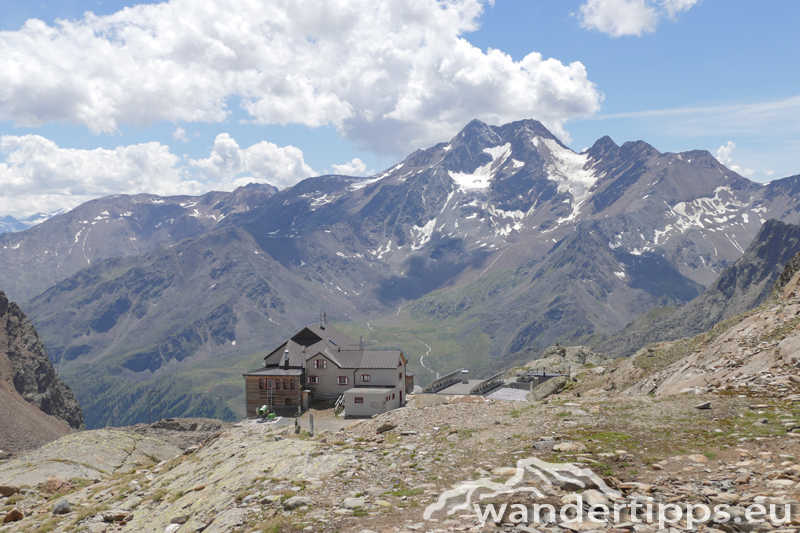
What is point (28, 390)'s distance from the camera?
→ 153m

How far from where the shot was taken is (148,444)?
192 feet

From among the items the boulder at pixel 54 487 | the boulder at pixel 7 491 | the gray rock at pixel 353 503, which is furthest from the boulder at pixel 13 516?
the gray rock at pixel 353 503

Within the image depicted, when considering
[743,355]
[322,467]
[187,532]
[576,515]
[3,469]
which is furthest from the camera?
[3,469]

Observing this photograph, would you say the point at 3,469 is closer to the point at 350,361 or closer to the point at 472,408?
the point at 350,361

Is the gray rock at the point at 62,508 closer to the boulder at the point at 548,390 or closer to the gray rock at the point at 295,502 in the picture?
the gray rock at the point at 295,502

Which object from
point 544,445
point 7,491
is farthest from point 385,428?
point 7,491

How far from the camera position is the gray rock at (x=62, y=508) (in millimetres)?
29859

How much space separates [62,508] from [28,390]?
155 meters

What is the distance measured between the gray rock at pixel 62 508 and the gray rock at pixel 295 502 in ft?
63.5

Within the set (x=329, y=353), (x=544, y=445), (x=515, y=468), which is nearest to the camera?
(x=515, y=468)

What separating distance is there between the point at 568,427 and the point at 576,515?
977cm

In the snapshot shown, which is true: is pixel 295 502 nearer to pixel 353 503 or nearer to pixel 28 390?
pixel 353 503

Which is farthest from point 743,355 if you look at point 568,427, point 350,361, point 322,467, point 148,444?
point 148,444

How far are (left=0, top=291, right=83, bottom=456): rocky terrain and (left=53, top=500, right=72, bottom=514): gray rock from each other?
92845 mm
